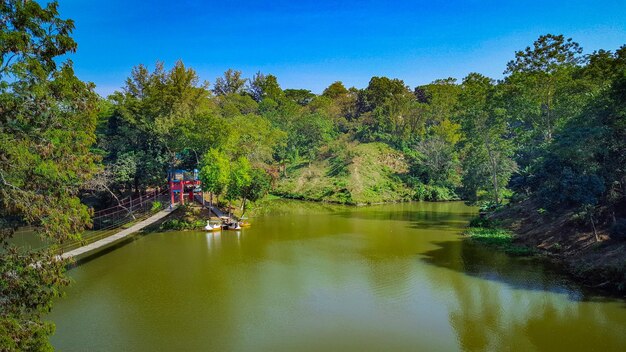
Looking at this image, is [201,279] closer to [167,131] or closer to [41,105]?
[41,105]

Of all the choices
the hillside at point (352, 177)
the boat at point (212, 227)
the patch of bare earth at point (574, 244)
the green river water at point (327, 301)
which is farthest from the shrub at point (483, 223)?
the boat at point (212, 227)

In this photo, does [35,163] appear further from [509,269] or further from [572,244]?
[572,244]

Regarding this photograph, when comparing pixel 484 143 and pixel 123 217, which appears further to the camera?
pixel 484 143

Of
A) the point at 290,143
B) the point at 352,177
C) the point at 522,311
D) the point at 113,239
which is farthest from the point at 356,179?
the point at 522,311

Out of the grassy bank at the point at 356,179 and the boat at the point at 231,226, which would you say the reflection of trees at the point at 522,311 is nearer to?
the boat at the point at 231,226

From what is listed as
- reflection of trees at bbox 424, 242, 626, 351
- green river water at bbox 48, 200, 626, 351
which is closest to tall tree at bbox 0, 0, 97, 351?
green river water at bbox 48, 200, 626, 351

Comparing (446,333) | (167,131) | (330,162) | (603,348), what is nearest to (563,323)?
(603,348)

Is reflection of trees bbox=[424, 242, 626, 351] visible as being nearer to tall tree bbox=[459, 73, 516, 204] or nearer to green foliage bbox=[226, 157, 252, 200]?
tall tree bbox=[459, 73, 516, 204]
